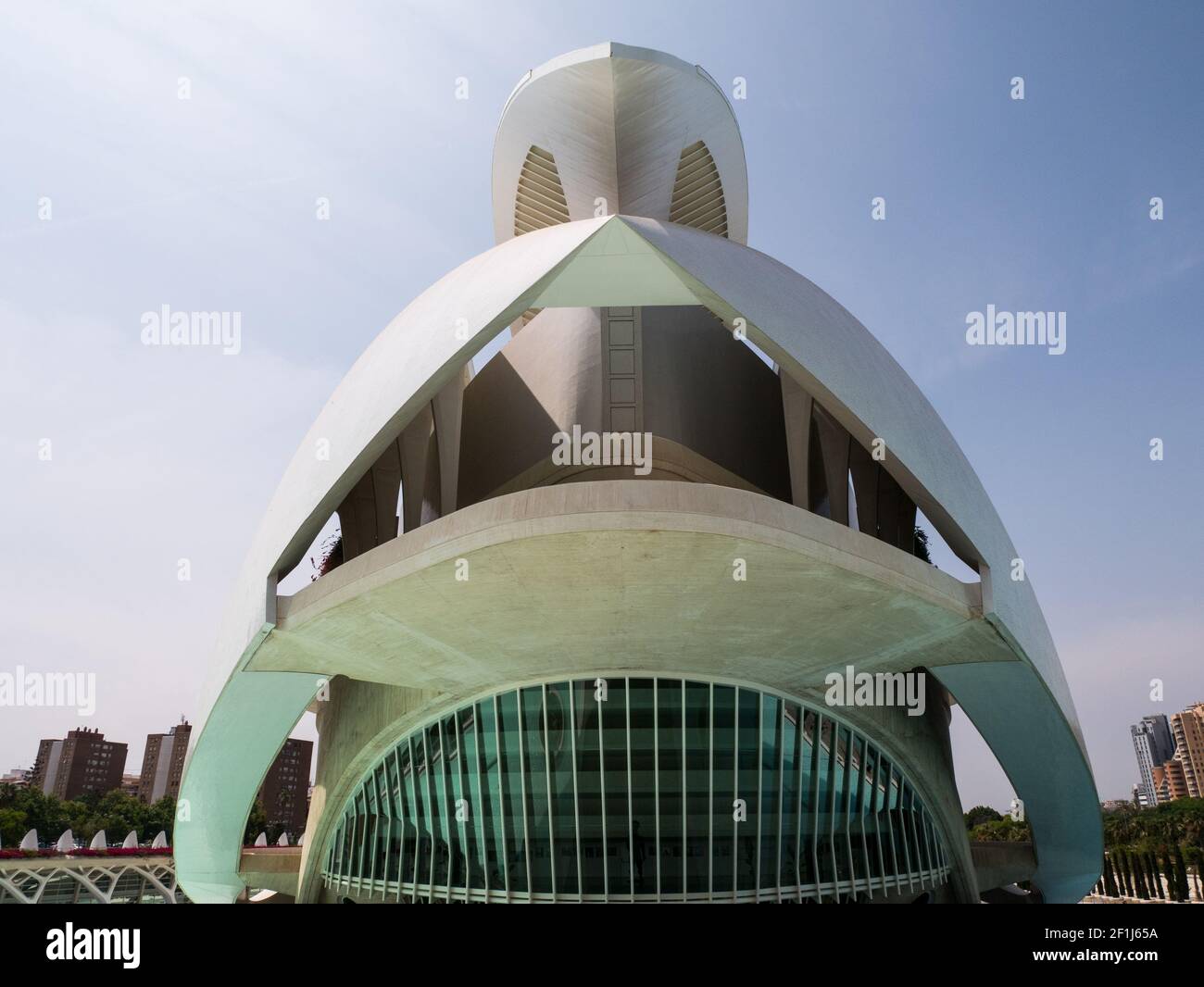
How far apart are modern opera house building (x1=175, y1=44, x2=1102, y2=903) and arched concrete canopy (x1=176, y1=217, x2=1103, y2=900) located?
3.1 inches

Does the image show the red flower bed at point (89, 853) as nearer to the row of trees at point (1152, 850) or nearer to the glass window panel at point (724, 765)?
the glass window panel at point (724, 765)

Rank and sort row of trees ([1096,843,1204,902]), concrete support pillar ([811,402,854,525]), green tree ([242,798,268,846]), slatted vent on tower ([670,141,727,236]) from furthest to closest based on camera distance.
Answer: green tree ([242,798,268,846]), row of trees ([1096,843,1204,902]), slatted vent on tower ([670,141,727,236]), concrete support pillar ([811,402,854,525])

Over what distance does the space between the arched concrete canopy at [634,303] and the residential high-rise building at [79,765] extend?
378 feet

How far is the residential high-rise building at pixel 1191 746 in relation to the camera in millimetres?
115812

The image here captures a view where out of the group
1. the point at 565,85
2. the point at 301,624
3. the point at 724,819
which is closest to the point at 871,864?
the point at 724,819

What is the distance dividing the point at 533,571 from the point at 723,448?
10435mm

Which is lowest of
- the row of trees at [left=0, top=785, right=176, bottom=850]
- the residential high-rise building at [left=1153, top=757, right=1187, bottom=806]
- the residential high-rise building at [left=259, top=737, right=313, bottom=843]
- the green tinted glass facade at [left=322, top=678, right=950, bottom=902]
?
the residential high-rise building at [left=1153, top=757, right=1187, bottom=806]

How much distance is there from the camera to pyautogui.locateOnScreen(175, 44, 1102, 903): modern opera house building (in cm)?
1214

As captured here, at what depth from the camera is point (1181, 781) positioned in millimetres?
129000

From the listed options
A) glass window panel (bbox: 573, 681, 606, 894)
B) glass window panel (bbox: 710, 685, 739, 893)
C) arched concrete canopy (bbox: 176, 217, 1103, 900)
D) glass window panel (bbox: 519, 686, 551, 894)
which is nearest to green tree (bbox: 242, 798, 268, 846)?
arched concrete canopy (bbox: 176, 217, 1103, 900)

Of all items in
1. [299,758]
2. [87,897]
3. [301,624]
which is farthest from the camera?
[299,758]

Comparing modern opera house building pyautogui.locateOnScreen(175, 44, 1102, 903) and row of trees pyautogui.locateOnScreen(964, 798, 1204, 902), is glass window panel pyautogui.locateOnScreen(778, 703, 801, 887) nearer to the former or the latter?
modern opera house building pyautogui.locateOnScreen(175, 44, 1102, 903)

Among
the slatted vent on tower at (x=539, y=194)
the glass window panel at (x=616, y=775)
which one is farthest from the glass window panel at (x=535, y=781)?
the slatted vent on tower at (x=539, y=194)
